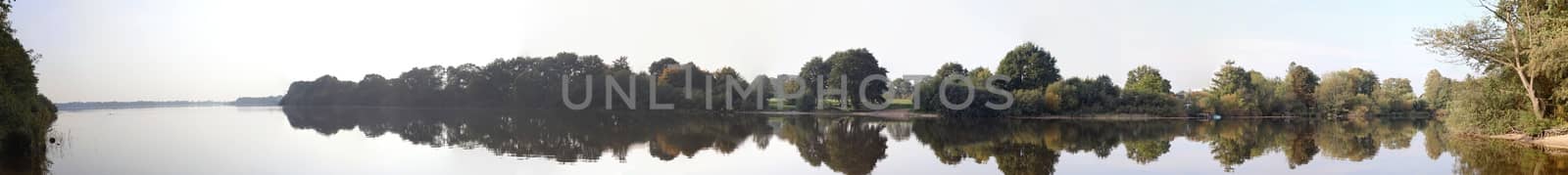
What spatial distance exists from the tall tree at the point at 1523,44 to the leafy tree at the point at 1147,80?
106ft

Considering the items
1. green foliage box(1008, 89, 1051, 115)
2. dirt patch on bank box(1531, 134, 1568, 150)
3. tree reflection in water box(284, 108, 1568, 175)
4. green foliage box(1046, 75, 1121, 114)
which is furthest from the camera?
green foliage box(1046, 75, 1121, 114)

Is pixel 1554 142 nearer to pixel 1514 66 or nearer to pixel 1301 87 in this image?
pixel 1514 66

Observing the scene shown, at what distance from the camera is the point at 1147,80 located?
210ft

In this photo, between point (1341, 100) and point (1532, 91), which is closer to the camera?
point (1532, 91)

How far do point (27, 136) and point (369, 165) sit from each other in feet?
22.2

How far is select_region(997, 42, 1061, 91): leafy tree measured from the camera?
57.7 m

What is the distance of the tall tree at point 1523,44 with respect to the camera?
21.2m

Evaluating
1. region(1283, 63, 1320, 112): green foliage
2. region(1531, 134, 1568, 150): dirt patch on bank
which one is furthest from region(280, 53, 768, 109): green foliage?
region(1531, 134, 1568, 150): dirt patch on bank

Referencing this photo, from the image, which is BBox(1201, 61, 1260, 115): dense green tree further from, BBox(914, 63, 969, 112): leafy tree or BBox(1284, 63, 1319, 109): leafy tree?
BBox(914, 63, 969, 112): leafy tree

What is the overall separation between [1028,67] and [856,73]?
37.0 feet

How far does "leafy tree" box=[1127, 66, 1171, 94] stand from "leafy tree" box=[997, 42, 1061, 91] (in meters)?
5.71

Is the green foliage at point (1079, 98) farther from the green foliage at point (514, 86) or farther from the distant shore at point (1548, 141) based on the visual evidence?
the distant shore at point (1548, 141)

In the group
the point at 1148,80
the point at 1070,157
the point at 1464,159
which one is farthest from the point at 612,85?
the point at 1464,159

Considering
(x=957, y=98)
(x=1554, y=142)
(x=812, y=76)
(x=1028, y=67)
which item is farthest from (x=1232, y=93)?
(x=1554, y=142)
